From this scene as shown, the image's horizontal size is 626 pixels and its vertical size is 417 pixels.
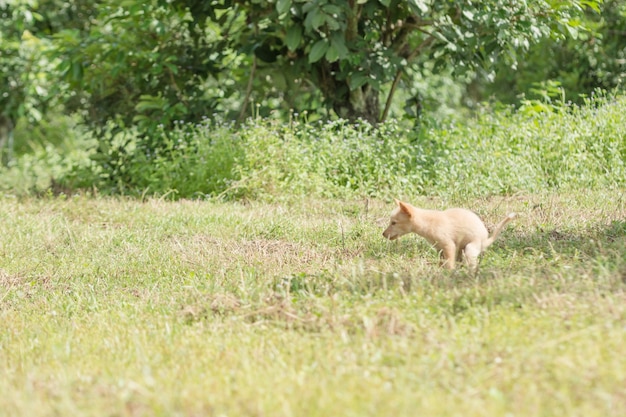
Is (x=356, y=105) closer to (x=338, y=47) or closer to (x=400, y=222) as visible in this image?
(x=338, y=47)

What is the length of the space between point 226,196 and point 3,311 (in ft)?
13.5

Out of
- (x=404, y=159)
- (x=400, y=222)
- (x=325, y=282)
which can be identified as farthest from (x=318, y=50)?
(x=325, y=282)

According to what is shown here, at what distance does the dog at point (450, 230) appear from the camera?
5.14 m

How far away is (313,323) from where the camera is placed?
3.88 meters

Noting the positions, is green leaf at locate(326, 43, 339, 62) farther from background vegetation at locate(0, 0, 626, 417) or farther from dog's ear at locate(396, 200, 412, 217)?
dog's ear at locate(396, 200, 412, 217)

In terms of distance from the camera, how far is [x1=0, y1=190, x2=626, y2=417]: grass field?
2930 millimetres

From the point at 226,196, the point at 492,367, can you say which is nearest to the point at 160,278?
the point at 492,367

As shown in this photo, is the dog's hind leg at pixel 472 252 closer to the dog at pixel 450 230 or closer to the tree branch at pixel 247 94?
the dog at pixel 450 230

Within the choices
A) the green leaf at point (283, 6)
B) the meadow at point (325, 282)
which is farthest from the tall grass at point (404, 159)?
the green leaf at point (283, 6)

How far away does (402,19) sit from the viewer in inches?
380

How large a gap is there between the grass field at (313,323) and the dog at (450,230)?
0.43 ft

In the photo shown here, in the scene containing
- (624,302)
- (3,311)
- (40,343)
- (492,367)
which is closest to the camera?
(492,367)

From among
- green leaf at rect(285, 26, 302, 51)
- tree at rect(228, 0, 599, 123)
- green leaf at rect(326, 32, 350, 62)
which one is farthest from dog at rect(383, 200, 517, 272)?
green leaf at rect(285, 26, 302, 51)

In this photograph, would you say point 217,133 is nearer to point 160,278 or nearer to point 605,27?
point 160,278
